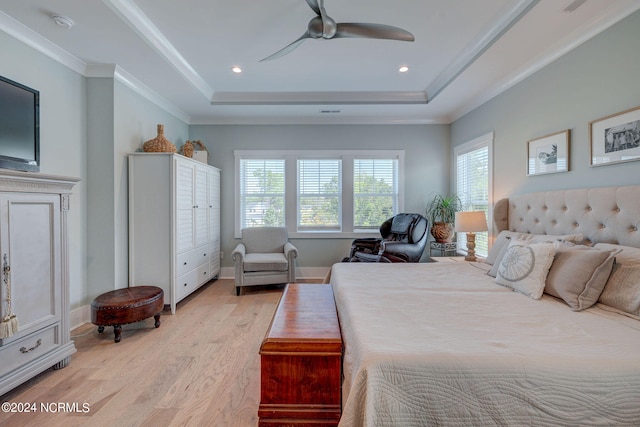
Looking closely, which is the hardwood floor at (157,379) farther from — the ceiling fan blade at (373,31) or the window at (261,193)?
the ceiling fan blade at (373,31)

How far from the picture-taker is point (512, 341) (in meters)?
1.15

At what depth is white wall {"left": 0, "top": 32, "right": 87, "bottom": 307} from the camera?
2.30 metres

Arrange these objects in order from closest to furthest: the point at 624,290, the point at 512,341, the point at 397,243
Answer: the point at 512,341, the point at 624,290, the point at 397,243

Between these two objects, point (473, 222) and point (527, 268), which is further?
point (473, 222)

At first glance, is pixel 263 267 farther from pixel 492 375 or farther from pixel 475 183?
pixel 492 375

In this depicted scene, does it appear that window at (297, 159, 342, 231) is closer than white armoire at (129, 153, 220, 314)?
No

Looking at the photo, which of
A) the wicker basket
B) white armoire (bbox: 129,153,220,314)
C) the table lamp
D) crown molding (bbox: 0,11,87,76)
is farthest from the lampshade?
crown molding (bbox: 0,11,87,76)

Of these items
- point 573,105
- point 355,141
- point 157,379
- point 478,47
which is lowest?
point 157,379

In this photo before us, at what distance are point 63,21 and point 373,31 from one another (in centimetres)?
232

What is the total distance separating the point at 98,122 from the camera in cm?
290

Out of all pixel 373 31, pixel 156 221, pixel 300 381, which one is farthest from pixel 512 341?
pixel 156 221

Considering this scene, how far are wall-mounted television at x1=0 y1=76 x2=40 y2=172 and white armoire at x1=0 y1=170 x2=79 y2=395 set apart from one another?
16.7 inches

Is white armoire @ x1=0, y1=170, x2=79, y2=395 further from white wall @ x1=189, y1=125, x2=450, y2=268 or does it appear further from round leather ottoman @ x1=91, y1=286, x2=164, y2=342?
white wall @ x1=189, y1=125, x2=450, y2=268

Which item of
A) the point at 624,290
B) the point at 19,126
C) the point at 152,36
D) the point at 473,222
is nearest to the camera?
the point at 624,290
